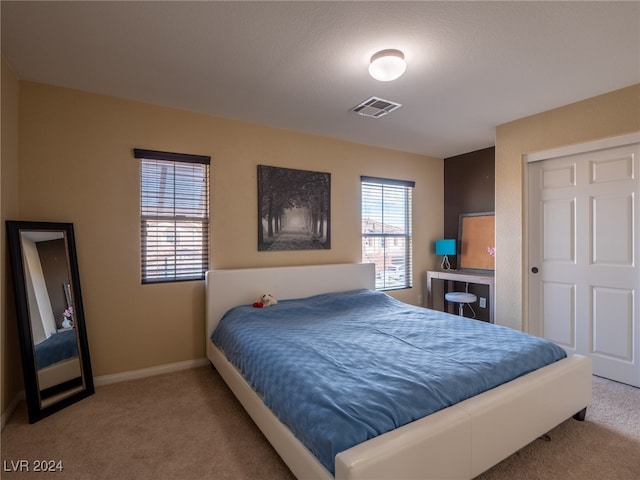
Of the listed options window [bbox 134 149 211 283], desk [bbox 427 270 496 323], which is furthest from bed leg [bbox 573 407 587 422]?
window [bbox 134 149 211 283]

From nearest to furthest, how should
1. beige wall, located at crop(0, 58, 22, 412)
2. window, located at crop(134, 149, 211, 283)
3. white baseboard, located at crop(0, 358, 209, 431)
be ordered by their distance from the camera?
beige wall, located at crop(0, 58, 22, 412) → white baseboard, located at crop(0, 358, 209, 431) → window, located at crop(134, 149, 211, 283)

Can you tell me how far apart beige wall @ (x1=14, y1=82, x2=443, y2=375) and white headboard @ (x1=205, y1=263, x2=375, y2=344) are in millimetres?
201

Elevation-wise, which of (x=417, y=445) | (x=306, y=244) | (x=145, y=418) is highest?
(x=306, y=244)

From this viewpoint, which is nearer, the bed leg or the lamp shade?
the bed leg

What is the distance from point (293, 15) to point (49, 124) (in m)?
2.17

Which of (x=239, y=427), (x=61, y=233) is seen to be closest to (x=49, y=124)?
(x=61, y=233)

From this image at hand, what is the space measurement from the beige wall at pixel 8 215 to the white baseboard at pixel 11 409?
31mm

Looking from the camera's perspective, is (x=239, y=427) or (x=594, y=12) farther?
(x=239, y=427)

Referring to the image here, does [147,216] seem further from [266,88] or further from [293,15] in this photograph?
[293,15]

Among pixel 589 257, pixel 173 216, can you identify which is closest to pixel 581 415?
pixel 589 257

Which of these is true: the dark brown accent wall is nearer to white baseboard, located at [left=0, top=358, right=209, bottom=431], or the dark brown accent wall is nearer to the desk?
the desk

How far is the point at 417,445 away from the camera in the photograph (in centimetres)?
136

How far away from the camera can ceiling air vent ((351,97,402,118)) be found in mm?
2849

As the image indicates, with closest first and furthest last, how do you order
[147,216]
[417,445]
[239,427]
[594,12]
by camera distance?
[417,445] < [594,12] < [239,427] < [147,216]
